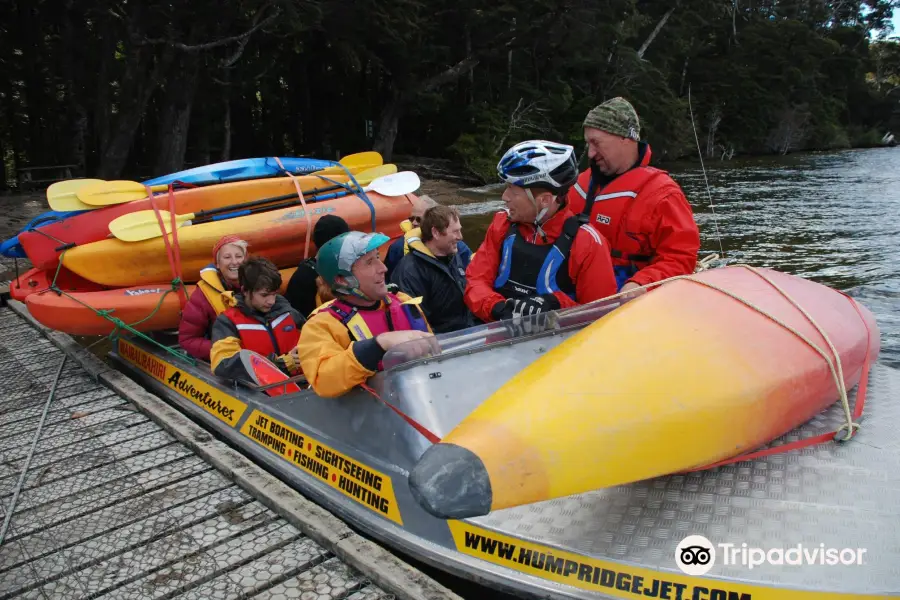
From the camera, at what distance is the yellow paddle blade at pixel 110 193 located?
17.3ft

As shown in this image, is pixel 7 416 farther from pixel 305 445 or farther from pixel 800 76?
pixel 800 76

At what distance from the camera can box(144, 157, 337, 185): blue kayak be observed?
5.88m

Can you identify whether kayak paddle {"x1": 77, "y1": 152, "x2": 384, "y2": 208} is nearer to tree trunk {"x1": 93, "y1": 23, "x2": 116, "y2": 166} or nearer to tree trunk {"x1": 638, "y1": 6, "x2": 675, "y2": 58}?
tree trunk {"x1": 93, "y1": 23, "x2": 116, "y2": 166}

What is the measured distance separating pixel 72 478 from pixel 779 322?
3431 millimetres

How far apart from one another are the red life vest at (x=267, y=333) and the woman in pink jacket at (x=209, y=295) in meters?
0.37

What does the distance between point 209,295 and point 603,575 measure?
10.0 feet

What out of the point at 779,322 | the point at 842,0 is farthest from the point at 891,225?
the point at 842,0

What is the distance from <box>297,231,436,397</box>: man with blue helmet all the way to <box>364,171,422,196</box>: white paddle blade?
3.10 m

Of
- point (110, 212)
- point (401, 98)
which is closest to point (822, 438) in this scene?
point (110, 212)

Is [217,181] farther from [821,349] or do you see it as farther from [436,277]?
[821,349]

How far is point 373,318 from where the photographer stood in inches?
124

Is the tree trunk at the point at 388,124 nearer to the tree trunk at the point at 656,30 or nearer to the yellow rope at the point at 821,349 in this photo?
the tree trunk at the point at 656,30

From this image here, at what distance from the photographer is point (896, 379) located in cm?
367

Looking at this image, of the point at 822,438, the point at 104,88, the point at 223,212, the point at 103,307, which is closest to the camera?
the point at 822,438
